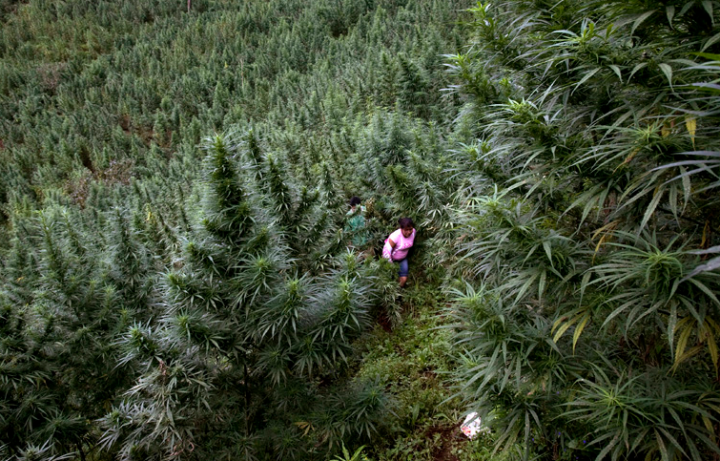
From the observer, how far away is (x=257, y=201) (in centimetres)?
335

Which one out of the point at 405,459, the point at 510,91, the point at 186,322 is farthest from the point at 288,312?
the point at 510,91

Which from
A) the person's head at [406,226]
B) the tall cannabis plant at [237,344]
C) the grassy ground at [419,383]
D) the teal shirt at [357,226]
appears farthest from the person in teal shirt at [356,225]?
the tall cannabis plant at [237,344]

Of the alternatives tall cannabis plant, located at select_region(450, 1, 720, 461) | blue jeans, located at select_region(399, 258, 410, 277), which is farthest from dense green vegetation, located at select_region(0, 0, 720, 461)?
blue jeans, located at select_region(399, 258, 410, 277)

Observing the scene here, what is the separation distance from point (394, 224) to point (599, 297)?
14.3 feet

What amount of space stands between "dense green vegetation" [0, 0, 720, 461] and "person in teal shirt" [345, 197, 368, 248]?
26cm

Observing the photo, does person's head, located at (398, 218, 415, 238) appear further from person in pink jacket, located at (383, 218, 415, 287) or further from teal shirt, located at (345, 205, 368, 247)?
teal shirt, located at (345, 205, 368, 247)

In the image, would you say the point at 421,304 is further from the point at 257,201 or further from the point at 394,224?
the point at 257,201

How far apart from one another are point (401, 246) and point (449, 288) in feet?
4.90

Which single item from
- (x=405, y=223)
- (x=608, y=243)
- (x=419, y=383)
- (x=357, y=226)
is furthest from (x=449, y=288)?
(x=608, y=243)

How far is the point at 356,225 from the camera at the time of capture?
5.49 metres

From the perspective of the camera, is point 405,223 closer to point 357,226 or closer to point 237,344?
point 357,226

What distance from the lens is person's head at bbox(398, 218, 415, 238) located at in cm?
514

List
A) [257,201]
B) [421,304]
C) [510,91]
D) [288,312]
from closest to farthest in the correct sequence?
[510,91], [288,312], [257,201], [421,304]

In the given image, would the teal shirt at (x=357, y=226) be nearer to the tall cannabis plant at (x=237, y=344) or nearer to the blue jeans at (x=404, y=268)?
the blue jeans at (x=404, y=268)
